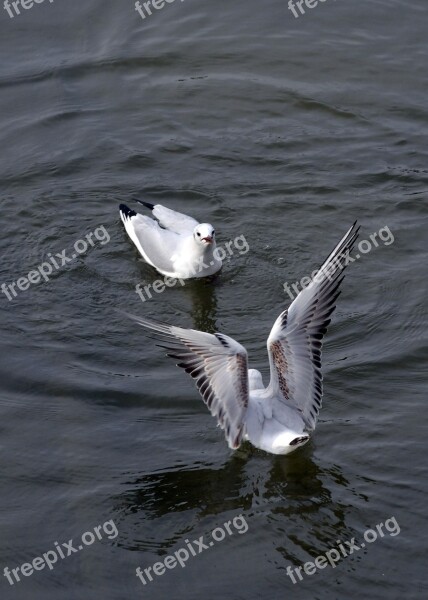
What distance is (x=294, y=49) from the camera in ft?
44.0

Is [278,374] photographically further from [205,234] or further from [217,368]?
[205,234]

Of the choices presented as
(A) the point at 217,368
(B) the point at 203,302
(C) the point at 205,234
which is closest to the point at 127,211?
(C) the point at 205,234

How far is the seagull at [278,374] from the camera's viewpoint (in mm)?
7551

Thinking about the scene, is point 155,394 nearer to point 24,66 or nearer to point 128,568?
point 128,568

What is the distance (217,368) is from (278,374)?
540 mm

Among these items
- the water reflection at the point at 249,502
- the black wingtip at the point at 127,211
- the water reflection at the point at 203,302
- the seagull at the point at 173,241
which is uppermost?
the black wingtip at the point at 127,211

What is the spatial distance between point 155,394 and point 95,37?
6.71m

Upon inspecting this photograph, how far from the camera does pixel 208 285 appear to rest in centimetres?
1009

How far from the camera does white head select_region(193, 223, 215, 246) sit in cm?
983

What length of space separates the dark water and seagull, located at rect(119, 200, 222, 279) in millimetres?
154

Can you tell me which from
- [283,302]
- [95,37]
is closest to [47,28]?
[95,37]

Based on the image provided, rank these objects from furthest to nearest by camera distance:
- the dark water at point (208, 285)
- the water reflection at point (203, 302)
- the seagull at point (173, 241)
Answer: the seagull at point (173, 241) → the water reflection at point (203, 302) → the dark water at point (208, 285)

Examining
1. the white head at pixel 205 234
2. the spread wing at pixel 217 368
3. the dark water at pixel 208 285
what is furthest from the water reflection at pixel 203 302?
the spread wing at pixel 217 368

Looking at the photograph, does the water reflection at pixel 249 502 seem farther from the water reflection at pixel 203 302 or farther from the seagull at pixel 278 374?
the water reflection at pixel 203 302
